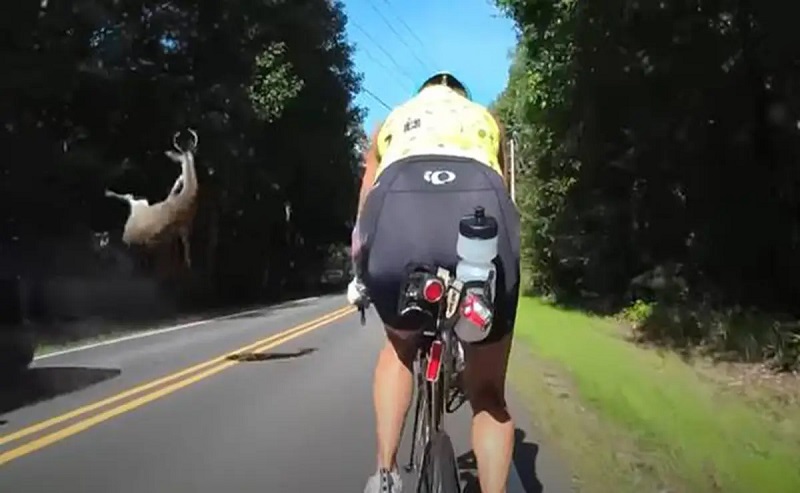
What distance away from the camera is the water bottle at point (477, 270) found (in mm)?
3785

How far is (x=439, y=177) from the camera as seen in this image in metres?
4.03

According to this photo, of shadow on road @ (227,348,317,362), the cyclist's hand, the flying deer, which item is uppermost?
the flying deer

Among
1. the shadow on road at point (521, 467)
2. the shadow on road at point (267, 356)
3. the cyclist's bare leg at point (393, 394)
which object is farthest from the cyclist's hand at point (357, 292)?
the shadow on road at point (267, 356)

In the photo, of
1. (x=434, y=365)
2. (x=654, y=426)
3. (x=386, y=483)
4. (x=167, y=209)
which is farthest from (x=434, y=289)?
(x=167, y=209)

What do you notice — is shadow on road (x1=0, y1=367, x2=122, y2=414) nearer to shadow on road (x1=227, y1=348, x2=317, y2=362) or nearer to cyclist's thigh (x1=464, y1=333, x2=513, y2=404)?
shadow on road (x1=227, y1=348, x2=317, y2=362)

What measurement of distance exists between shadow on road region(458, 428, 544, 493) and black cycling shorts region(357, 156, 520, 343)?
6.44 feet

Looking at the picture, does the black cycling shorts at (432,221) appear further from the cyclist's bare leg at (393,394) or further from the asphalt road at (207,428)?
the asphalt road at (207,428)

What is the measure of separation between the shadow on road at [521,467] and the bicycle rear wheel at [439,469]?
4.51 ft

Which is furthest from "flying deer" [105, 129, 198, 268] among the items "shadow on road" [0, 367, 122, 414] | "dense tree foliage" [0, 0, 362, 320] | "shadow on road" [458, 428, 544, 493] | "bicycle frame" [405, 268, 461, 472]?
"bicycle frame" [405, 268, 461, 472]

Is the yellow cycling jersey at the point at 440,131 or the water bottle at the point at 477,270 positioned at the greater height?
the yellow cycling jersey at the point at 440,131

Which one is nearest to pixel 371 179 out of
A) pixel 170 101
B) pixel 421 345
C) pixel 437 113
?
pixel 437 113

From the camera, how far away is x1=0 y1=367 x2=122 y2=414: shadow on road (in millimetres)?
12055

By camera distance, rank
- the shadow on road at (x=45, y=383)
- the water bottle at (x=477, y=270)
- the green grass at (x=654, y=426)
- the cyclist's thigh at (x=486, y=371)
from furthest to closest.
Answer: the shadow on road at (x=45, y=383), the green grass at (x=654, y=426), the cyclist's thigh at (x=486, y=371), the water bottle at (x=477, y=270)

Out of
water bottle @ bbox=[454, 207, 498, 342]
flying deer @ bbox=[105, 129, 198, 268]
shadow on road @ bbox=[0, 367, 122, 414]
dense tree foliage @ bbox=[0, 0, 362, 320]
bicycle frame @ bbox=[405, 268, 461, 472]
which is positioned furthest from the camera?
flying deer @ bbox=[105, 129, 198, 268]
